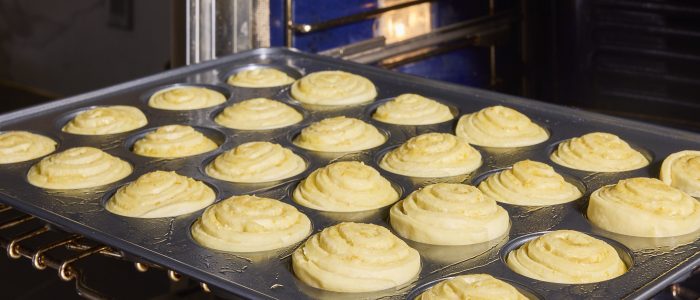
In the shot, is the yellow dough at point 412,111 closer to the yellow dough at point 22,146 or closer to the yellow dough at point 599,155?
the yellow dough at point 599,155

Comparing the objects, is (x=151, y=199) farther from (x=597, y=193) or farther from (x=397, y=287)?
(x=597, y=193)

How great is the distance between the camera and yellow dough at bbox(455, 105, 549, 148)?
2896mm

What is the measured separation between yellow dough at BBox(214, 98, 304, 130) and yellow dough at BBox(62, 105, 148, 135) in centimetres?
26

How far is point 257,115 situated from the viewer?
3.05 m

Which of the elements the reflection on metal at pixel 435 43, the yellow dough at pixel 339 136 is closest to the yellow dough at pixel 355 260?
the yellow dough at pixel 339 136

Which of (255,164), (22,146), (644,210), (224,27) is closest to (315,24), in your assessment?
(224,27)

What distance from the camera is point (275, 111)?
10.1 feet

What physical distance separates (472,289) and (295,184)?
32.1 inches

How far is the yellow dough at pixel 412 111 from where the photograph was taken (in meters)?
3.06

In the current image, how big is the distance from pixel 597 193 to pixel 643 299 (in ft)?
1.63

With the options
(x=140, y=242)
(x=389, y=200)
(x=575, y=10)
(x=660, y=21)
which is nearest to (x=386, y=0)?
(x=575, y=10)

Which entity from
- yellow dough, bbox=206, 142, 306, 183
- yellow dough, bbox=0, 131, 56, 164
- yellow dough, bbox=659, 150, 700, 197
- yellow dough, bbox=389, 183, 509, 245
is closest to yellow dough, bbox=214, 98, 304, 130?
yellow dough, bbox=206, 142, 306, 183

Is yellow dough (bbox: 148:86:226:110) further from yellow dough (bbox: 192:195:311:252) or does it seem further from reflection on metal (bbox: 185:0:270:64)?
yellow dough (bbox: 192:195:311:252)

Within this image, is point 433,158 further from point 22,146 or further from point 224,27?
point 224,27
